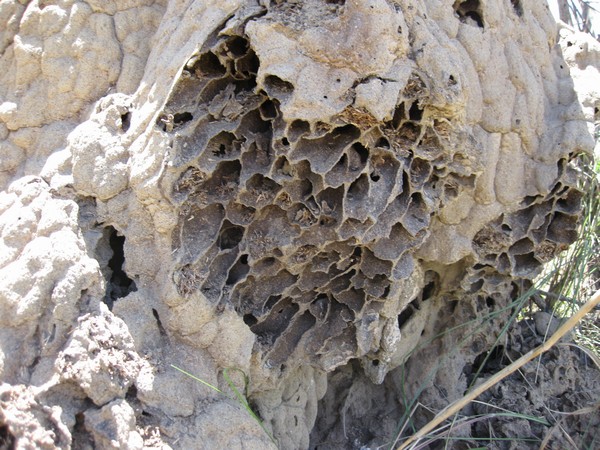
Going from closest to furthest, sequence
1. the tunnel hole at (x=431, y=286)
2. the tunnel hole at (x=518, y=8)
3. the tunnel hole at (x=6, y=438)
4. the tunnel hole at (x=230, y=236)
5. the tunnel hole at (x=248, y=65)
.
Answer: the tunnel hole at (x=6, y=438) < the tunnel hole at (x=248, y=65) < the tunnel hole at (x=230, y=236) < the tunnel hole at (x=518, y=8) < the tunnel hole at (x=431, y=286)

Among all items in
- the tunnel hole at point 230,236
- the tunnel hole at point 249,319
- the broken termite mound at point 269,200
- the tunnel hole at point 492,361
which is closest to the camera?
the broken termite mound at point 269,200

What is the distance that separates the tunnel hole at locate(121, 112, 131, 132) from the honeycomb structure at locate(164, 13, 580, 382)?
198 millimetres

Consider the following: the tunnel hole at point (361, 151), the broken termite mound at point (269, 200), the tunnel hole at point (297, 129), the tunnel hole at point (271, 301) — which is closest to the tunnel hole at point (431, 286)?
the broken termite mound at point (269, 200)

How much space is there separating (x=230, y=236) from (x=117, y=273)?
0.42 metres

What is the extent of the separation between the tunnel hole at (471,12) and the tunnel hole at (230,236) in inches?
45.5

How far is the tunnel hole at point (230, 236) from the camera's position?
7.90 feet

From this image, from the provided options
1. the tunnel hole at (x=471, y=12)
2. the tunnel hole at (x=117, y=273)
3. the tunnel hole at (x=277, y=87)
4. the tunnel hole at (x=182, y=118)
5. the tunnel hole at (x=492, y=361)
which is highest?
the tunnel hole at (x=471, y=12)

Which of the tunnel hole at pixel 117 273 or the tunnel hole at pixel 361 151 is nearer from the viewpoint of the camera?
the tunnel hole at pixel 361 151

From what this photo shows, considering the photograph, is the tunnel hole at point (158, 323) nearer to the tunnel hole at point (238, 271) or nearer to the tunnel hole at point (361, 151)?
the tunnel hole at point (238, 271)

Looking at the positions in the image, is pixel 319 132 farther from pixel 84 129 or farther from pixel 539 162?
pixel 539 162

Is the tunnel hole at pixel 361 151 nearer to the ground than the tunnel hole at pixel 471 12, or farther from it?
nearer to the ground

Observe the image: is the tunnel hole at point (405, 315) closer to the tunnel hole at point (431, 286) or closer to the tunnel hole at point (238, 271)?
the tunnel hole at point (431, 286)

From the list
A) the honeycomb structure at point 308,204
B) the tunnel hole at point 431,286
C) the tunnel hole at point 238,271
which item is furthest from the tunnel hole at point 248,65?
the tunnel hole at point 431,286

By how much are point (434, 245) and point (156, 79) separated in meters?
1.20
